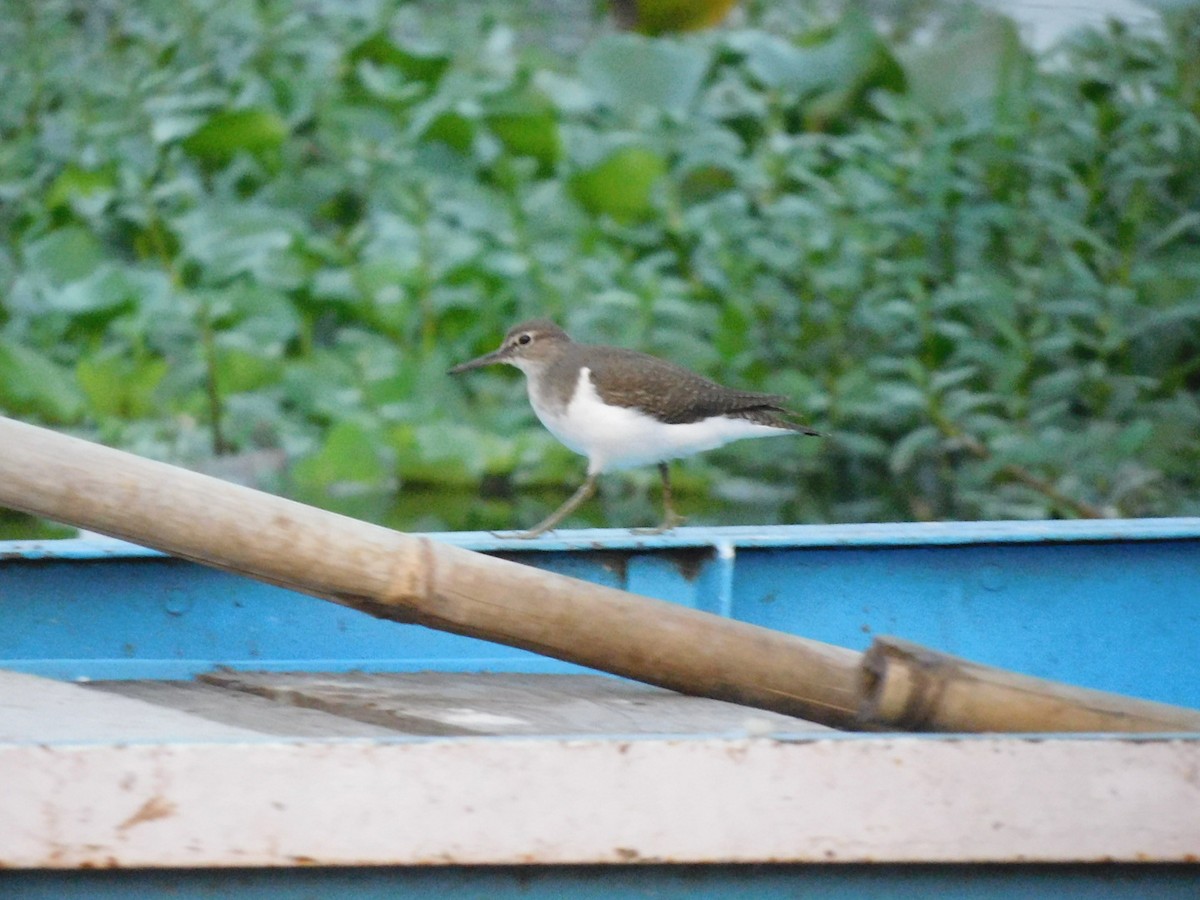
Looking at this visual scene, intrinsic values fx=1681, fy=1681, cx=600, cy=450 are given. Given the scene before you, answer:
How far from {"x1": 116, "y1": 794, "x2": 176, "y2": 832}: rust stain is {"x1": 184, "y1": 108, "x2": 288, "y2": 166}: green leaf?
201 inches

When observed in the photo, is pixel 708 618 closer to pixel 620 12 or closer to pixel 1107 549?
pixel 1107 549

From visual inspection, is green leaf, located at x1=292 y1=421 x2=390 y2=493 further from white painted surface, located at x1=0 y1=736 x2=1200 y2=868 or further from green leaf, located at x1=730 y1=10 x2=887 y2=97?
white painted surface, located at x1=0 y1=736 x2=1200 y2=868

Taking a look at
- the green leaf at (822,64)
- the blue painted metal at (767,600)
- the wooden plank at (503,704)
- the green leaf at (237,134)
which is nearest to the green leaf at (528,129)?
the green leaf at (237,134)

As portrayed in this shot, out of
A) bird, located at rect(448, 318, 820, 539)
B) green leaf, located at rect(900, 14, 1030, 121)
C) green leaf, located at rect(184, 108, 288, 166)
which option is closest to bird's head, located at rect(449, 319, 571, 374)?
bird, located at rect(448, 318, 820, 539)

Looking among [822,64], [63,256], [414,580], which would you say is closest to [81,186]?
[63,256]

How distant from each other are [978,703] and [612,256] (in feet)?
15.2

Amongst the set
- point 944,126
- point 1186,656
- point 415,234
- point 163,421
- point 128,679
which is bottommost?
point 128,679

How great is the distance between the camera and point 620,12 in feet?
29.9

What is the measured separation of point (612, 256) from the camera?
6.70 meters

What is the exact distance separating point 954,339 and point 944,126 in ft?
5.38

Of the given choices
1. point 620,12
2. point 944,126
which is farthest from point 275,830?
point 620,12

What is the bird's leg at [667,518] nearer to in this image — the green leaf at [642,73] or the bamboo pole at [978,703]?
the bamboo pole at [978,703]

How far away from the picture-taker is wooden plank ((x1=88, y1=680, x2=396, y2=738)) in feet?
7.80

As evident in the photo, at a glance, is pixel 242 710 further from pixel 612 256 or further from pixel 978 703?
pixel 612 256
